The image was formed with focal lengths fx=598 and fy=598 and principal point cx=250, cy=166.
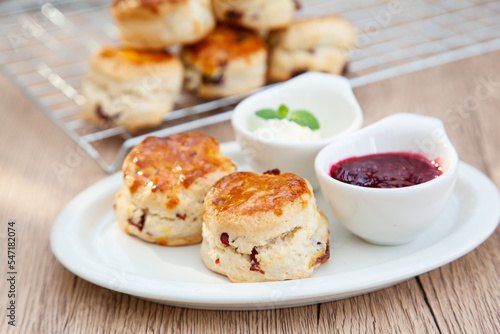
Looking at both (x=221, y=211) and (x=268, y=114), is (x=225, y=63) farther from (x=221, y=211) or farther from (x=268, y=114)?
(x=221, y=211)

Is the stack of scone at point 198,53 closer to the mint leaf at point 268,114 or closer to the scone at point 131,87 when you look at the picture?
the scone at point 131,87

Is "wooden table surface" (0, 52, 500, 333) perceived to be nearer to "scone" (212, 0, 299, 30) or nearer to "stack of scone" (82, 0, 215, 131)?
"stack of scone" (82, 0, 215, 131)

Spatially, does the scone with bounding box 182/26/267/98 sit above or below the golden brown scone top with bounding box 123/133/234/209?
below

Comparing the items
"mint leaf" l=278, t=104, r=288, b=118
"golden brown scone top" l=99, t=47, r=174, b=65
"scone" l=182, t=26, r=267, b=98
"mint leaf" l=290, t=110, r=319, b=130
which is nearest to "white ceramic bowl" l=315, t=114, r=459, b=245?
"mint leaf" l=290, t=110, r=319, b=130

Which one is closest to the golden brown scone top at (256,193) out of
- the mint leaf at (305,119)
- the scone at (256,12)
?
the mint leaf at (305,119)

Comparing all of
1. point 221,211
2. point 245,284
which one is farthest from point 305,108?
point 245,284

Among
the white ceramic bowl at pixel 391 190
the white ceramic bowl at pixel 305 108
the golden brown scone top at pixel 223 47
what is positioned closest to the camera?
the white ceramic bowl at pixel 391 190
